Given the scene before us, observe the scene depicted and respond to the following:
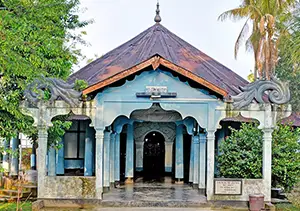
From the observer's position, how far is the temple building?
40.7ft

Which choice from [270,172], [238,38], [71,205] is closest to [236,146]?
[270,172]

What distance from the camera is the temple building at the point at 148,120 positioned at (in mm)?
12398

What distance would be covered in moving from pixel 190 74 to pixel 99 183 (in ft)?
12.9

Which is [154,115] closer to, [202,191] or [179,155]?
[179,155]

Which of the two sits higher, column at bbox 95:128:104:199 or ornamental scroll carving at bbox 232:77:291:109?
ornamental scroll carving at bbox 232:77:291:109

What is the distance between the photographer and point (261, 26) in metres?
23.7

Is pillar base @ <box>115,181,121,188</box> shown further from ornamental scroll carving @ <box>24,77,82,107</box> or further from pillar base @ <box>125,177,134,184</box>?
ornamental scroll carving @ <box>24,77,82,107</box>

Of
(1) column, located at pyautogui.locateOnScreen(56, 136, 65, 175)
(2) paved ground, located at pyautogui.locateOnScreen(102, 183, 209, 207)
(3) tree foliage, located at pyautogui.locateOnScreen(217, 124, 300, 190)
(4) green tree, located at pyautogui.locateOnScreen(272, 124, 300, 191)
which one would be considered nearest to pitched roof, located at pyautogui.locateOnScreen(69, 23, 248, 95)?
(3) tree foliage, located at pyautogui.locateOnScreen(217, 124, 300, 190)

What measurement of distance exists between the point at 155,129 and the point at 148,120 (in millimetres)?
2516

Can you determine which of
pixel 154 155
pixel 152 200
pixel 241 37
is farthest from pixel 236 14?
pixel 152 200

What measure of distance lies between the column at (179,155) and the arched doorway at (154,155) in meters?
1.70

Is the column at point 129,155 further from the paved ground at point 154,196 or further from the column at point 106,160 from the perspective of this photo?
the column at point 106,160

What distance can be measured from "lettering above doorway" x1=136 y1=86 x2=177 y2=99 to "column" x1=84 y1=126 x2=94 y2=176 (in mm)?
4582

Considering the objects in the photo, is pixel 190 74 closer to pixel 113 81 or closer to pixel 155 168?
pixel 113 81
